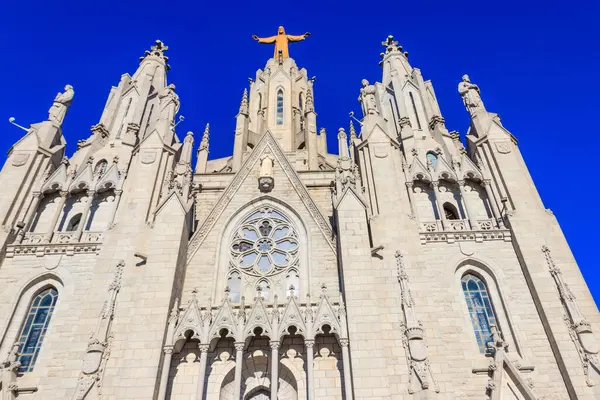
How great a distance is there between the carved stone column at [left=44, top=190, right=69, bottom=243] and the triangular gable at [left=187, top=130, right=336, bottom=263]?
5322 millimetres

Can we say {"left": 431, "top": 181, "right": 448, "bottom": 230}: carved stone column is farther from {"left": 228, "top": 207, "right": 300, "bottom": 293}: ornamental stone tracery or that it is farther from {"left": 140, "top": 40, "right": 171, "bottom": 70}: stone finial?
{"left": 140, "top": 40, "right": 171, "bottom": 70}: stone finial

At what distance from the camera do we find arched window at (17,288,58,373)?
15.5 m

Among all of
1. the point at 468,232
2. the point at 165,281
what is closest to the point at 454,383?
the point at 468,232

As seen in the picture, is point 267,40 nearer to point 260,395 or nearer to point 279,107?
point 279,107

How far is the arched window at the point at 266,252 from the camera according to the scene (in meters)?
17.7

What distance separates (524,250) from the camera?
16766 millimetres

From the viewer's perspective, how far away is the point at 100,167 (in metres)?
22.3

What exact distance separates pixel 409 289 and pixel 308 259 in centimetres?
416

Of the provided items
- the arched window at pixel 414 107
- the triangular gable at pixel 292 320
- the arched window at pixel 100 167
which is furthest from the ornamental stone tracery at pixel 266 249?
the arched window at pixel 414 107

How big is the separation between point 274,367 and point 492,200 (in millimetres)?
10942

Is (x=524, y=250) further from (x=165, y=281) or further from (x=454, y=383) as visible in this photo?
(x=165, y=281)

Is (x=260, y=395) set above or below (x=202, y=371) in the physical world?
below

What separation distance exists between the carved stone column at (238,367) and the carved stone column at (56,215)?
355 inches

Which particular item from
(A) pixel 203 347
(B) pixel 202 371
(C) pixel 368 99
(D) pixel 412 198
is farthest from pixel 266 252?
(C) pixel 368 99
